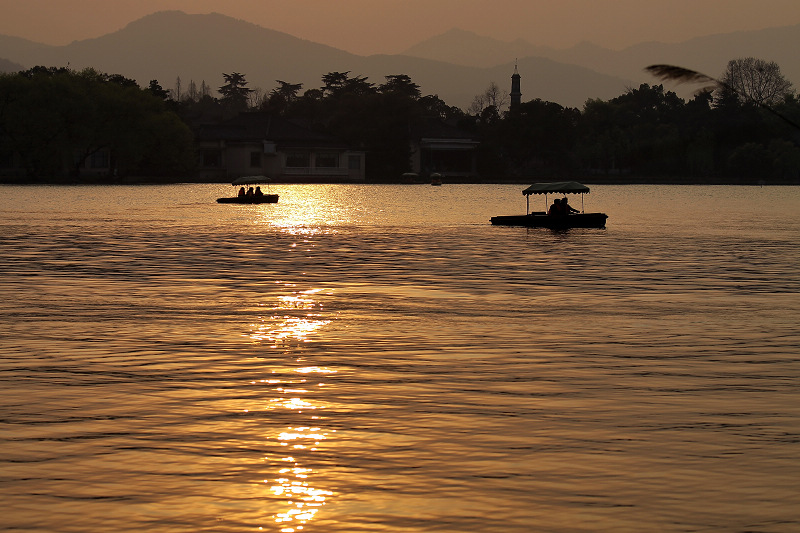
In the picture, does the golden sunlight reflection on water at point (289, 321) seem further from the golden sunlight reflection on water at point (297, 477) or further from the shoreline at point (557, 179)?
the shoreline at point (557, 179)

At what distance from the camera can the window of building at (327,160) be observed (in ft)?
449

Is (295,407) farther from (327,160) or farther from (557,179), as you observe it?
(557,179)

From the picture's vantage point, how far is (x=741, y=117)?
441ft

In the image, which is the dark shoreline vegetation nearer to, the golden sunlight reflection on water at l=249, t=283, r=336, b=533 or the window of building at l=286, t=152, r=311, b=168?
the window of building at l=286, t=152, r=311, b=168

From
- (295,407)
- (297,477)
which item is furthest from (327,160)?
(297,477)

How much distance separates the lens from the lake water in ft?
26.6

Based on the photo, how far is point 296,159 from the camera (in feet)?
449

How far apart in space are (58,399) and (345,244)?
2968cm

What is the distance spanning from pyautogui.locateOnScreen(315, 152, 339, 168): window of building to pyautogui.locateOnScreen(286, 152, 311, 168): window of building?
1.32 meters

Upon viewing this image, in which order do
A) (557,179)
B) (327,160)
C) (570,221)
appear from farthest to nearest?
(557,179) < (327,160) < (570,221)

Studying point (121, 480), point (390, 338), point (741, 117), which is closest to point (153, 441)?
point (121, 480)

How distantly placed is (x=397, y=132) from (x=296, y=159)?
477 inches

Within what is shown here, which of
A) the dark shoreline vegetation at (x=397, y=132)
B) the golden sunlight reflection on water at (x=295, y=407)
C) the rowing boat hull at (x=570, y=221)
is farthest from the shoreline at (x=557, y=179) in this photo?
the golden sunlight reflection on water at (x=295, y=407)

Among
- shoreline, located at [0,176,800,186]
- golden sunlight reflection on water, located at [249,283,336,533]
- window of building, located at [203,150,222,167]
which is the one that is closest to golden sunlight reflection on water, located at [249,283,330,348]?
golden sunlight reflection on water, located at [249,283,336,533]
